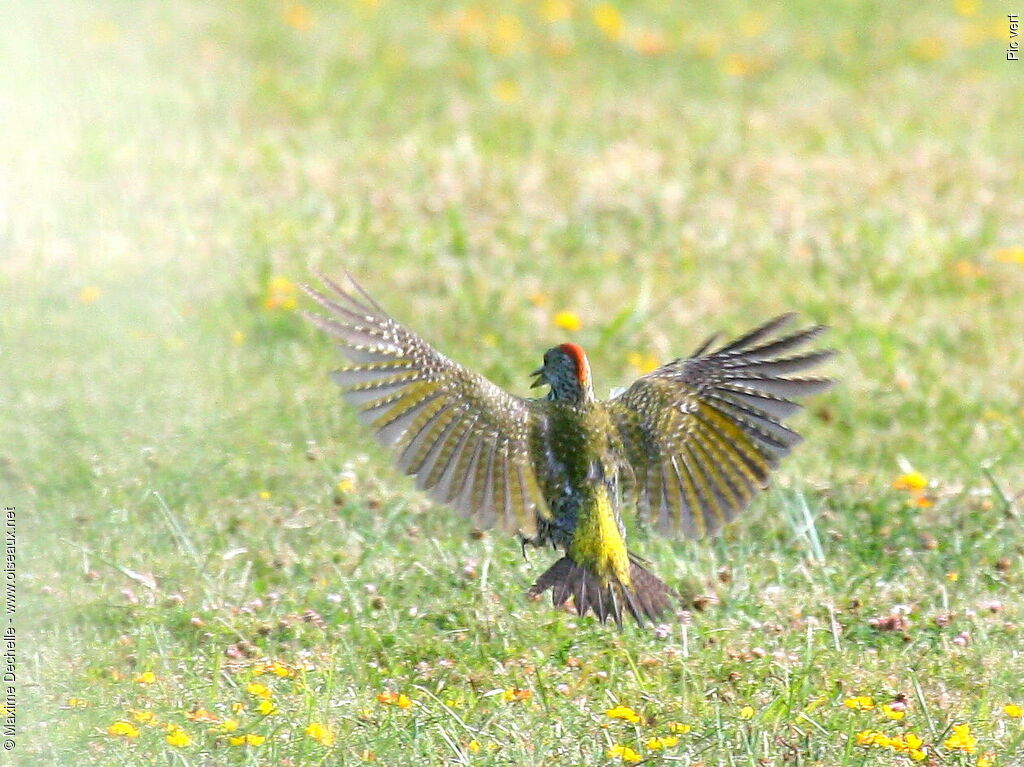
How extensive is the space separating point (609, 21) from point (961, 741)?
858 centimetres

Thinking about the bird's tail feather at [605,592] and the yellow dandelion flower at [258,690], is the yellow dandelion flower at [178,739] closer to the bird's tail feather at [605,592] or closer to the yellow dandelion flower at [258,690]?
the yellow dandelion flower at [258,690]

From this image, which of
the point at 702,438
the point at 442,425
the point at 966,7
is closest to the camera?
the point at 442,425

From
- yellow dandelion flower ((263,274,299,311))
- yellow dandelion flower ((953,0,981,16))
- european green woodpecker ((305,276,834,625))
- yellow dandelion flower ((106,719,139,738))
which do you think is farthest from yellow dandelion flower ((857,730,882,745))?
yellow dandelion flower ((953,0,981,16))

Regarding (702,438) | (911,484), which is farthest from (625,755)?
(911,484)

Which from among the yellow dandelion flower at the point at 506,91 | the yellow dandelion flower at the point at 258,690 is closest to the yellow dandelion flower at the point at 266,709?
the yellow dandelion flower at the point at 258,690

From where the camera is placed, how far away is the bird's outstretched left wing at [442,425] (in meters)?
4.91

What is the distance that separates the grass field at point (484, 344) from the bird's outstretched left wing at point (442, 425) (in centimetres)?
43

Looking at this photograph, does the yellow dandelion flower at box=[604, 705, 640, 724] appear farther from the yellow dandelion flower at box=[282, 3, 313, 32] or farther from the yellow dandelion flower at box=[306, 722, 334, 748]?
the yellow dandelion flower at box=[282, 3, 313, 32]

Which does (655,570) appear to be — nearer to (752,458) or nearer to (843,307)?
(752,458)

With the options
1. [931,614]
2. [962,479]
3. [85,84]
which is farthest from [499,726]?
[85,84]

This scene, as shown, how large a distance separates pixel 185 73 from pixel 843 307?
4.75 m

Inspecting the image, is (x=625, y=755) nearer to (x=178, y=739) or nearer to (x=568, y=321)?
(x=178, y=739)

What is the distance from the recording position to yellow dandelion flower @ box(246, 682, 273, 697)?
A: 173 inches

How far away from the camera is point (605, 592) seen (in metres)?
4.83
